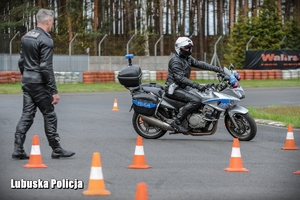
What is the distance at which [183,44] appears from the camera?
13.7m

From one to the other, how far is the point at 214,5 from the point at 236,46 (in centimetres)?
3304

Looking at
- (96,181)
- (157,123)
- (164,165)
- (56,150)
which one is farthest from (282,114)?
(96,181)

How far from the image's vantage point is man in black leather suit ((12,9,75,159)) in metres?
10.2

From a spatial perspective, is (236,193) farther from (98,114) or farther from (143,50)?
(143,50)

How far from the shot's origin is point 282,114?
1959cm

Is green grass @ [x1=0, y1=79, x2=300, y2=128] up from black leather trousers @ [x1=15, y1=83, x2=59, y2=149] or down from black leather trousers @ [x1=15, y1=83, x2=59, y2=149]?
down

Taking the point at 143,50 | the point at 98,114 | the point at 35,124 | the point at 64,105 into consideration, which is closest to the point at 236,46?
the point at 143,50

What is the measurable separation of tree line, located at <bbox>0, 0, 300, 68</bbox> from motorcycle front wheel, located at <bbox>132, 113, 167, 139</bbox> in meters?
25.7

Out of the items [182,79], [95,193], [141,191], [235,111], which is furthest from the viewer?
[182,79]

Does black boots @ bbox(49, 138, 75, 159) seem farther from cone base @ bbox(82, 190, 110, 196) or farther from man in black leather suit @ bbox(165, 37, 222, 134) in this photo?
man in black leather suit @ bbox(165, 37, 222, 134)

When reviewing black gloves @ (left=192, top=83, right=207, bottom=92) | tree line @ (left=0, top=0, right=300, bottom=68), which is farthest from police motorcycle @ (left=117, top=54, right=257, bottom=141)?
tree line @ (left=0, top=0, right=300, bottom=68)

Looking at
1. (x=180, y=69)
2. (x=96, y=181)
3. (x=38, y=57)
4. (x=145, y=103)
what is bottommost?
(x=96, y=181)

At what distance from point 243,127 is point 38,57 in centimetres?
460

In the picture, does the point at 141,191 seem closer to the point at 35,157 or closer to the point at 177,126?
the point at 35,157
